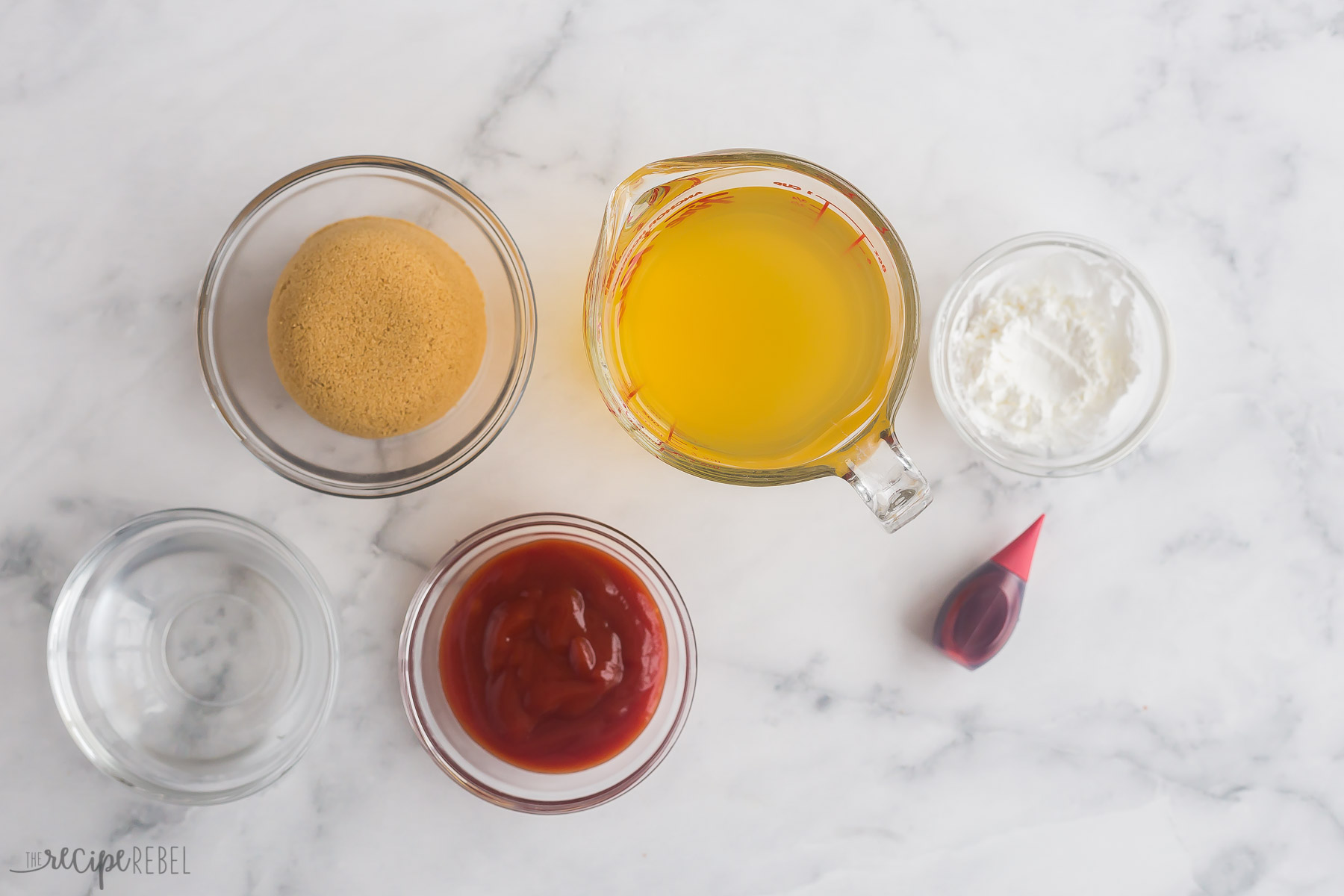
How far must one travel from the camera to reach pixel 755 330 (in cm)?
119

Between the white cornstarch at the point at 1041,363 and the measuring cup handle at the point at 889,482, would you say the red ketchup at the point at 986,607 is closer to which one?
the white cornstarch at the point at 1041,363

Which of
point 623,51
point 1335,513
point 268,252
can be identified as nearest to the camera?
point 268,252

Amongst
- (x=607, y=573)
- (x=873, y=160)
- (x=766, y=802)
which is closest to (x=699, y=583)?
(x=607, y=573)

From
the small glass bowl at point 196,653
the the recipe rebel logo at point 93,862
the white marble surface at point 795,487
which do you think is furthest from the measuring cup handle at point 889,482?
the the recipe rebel logo at point 93,862

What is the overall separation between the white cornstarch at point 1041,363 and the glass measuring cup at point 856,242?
253 mm

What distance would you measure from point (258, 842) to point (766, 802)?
0.86 m

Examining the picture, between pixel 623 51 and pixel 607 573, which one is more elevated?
pixel 623 51

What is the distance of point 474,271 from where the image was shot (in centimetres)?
133

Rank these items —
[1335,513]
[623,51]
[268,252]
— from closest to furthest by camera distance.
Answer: [268,252] < [623,51] < [1335,513]

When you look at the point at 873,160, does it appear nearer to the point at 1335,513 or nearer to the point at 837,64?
the point at 837,64

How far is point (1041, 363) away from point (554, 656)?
3.00 feet

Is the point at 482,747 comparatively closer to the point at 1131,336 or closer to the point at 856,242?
the point at 856,242

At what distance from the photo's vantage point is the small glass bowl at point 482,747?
1.32 metres

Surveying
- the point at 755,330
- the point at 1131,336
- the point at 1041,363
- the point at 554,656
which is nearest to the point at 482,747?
the point at 554,656
